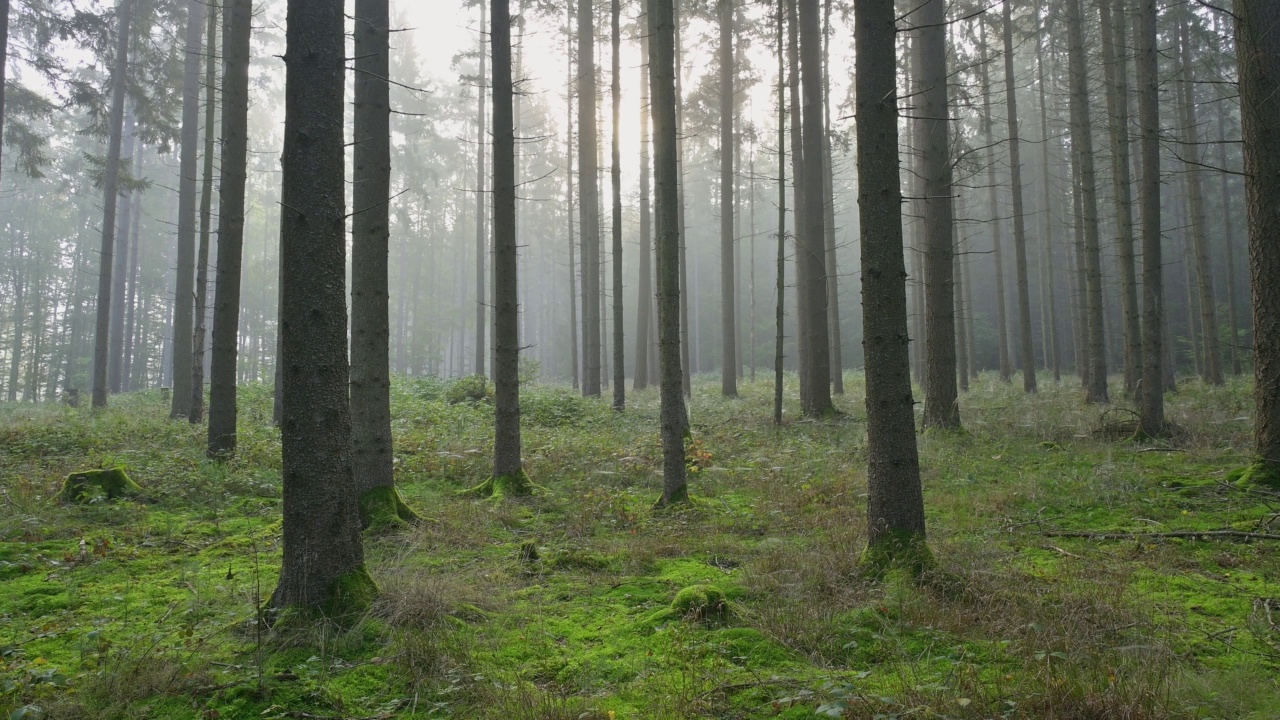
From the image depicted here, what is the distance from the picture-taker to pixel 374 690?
3.62 m

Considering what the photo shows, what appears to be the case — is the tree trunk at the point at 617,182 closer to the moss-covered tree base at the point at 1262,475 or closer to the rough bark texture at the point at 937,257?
the rough bark texture at the point at 937,257

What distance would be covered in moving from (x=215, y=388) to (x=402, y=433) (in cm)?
291

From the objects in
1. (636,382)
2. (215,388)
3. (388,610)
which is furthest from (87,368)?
(388,610)

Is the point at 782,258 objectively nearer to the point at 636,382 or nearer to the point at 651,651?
the point at 651,651

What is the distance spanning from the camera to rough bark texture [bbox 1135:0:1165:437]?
10672 millimetres

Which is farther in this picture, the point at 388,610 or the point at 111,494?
the point at 111,494

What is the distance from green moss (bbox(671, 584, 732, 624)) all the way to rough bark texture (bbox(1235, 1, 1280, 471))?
6339mm

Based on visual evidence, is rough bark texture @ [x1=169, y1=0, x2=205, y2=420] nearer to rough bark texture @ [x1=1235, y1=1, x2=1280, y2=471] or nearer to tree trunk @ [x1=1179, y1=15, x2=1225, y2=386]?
rough bark texture @ [x1=1235, y1=1, x2=1280, y2=471]

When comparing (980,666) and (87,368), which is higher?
(87,368)

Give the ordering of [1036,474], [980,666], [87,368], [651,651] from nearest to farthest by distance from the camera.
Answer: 1. [980,666]
2. [651,651]
3. [1036,474]
4. [87,368]

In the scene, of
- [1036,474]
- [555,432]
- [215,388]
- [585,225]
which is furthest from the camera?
[585,225]

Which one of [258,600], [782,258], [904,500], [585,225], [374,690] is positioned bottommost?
[374,690]

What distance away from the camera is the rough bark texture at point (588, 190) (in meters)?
20.1

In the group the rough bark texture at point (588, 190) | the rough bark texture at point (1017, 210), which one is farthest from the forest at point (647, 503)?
the rough bark texture at point (588, 190)
